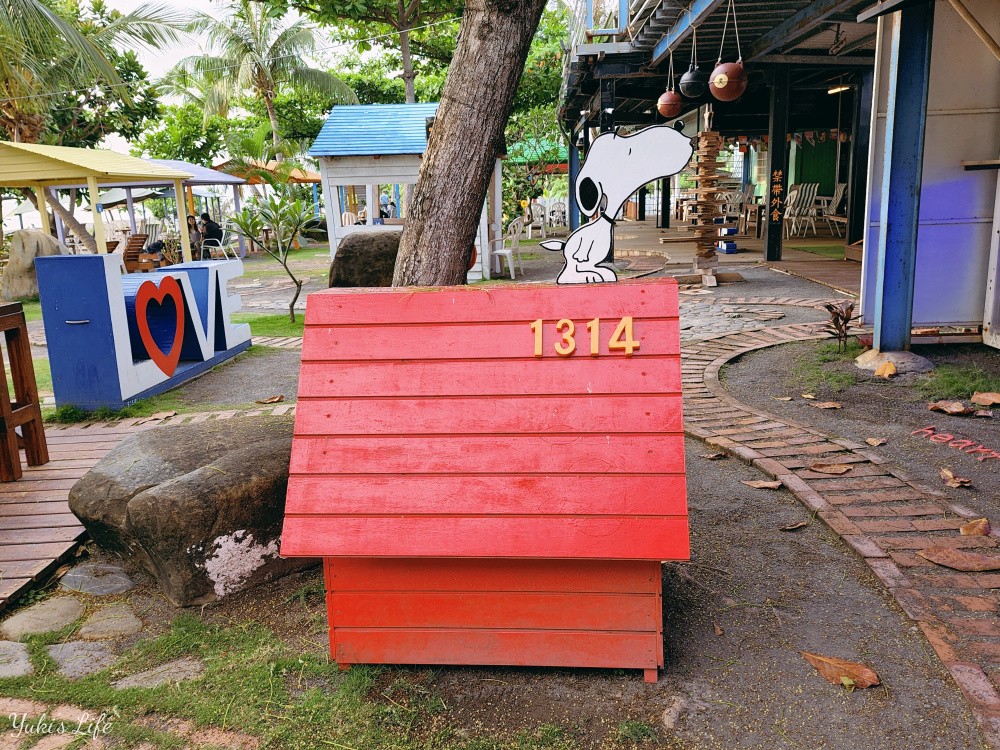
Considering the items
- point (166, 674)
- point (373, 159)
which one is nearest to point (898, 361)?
point (166, 674)

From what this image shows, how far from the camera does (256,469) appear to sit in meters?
3.24

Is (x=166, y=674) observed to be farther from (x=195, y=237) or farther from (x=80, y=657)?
(x=195, y=237)

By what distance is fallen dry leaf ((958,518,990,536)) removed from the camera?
327 centimetres

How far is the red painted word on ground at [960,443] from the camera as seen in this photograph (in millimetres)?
4148

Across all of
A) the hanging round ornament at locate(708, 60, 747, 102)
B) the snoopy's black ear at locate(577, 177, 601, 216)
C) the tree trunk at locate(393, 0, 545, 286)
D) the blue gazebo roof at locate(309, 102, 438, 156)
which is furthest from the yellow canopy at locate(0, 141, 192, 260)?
the blue gazebo roof at locate(309, 102, 438, 156)

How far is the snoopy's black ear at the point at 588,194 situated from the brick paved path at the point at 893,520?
171 centimetres

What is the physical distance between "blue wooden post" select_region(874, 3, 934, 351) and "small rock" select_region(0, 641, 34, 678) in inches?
224

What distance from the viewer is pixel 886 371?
5648mm

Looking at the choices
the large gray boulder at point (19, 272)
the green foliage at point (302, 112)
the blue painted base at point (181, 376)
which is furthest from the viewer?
the green foliage at point (302, 112)

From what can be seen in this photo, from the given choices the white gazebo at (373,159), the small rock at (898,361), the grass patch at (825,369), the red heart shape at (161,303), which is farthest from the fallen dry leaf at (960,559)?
the white gazebo at (373,159)

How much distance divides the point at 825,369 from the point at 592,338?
165 inches

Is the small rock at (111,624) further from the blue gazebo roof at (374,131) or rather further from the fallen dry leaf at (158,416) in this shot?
the blue gazebo roof at (374,131)

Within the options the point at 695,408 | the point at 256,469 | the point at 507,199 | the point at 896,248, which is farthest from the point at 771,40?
the point at 507,199

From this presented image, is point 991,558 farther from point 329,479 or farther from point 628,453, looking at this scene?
point 329,479
